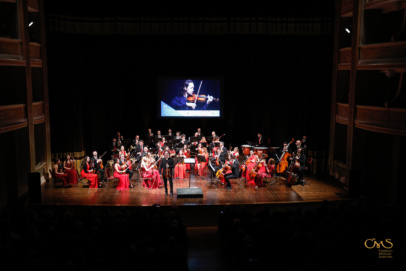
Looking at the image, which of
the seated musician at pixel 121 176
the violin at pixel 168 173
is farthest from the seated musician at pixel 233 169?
the seated musician at pixel 121 176

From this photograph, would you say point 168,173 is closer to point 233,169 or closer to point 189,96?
point 233,169

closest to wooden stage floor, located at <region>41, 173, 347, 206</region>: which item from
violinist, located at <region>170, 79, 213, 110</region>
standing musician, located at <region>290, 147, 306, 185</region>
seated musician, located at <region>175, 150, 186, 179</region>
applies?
seated musician, located at <region>175, 150, 186, 179</region>

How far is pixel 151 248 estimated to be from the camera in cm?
678

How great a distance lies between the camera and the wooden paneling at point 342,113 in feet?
48.8

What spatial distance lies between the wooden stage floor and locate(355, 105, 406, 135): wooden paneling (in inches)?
94.4

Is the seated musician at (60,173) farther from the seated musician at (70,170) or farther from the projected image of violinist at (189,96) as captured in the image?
the projected image of violinist at (189,96)

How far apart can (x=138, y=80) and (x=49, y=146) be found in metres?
5.30

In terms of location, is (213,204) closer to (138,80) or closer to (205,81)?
(205,81)

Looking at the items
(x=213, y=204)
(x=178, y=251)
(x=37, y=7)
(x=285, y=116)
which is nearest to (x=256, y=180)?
(x=213, y=204)

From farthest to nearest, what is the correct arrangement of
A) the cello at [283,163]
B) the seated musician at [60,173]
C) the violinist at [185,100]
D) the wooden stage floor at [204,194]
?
the violinist at [185,100], the cello at [283,163], the seated musician at [60,173], the wooden stage floor at [204,194]

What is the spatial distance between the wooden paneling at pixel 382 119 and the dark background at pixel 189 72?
2.67 meters

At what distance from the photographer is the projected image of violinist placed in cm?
1841

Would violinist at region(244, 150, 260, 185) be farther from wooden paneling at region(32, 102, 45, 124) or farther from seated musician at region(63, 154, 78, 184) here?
wooden paneling at region(32, 102, 45, 124)

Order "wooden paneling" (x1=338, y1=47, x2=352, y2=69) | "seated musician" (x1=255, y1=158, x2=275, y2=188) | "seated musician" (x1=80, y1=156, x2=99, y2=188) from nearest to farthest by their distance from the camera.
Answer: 1. "seated musician" (x1=80, y1=156, x2=99, y2=188)
2. "seated musician" (x1=255, y1=158, x2=275, y2=188)
3. "wooden paneling" (x1=338, y1=47, x2=352, y2=69)
